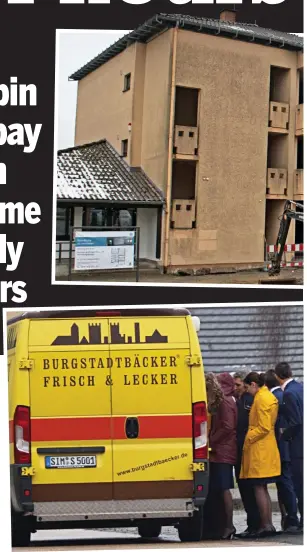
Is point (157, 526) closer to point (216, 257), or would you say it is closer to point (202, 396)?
point (202, 396)

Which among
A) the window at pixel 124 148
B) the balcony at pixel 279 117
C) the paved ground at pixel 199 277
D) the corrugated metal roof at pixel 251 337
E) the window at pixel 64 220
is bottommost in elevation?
the corrugated metal roof at pixel 251 337

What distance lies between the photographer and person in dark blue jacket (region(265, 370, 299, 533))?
8.20 meters

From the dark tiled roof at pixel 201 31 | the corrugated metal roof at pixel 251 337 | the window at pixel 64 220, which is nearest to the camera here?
the corrugated metal roof at pixel 251 337

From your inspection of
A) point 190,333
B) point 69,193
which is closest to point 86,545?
point 190,333

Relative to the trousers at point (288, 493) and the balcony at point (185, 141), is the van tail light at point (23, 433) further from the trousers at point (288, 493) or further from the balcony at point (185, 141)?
the balcony at point (185, 141)

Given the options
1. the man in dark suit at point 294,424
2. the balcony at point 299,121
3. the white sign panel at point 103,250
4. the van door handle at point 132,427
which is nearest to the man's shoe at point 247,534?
the man in dark suit at point 294,424

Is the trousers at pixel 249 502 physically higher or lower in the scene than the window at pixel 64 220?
lower

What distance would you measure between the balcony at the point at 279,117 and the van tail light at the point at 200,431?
16.9 m

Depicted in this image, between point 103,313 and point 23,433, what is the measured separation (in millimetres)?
1383

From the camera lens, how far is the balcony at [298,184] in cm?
2411

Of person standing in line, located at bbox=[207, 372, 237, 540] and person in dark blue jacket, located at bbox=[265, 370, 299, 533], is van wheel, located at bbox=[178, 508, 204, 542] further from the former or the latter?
person in dark blue jacket, located at bbox=[265, 370, 299, 533]

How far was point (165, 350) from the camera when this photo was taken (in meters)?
7.28

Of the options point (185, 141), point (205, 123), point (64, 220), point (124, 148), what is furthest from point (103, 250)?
point (124, 148)

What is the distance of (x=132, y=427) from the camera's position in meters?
7.16
